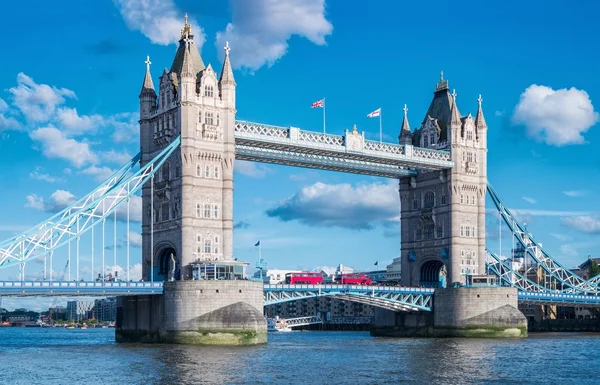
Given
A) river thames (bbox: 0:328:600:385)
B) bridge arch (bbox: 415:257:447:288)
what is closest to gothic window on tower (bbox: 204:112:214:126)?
river thames (bbox: 0:328:600:385)

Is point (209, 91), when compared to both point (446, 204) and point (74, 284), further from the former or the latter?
point (446, 204)

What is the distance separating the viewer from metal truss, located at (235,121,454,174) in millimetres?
96000

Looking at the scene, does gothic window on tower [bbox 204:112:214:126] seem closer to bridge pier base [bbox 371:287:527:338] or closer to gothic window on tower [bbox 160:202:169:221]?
gothic window on tower [bbox 160:202:169:221]

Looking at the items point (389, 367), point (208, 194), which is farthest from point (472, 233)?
point (389, 367)

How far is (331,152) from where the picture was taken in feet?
330

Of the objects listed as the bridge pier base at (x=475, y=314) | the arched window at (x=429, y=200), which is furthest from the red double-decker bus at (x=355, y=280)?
the arched window at (x=429, y=200)

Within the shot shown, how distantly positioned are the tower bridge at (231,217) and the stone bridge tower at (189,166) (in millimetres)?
106

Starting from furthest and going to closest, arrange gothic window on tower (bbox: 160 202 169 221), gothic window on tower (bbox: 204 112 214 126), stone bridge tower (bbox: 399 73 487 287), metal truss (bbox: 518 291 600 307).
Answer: metal truss (bbox: 518 291 600 307) < stone bridge tower (bbox: 399 73 487 287) < gothic window on tower (bbox: 160 202 169 221) < gothic window on tower (bbox: 204 112 214 126)

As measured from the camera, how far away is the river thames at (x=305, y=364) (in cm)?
5778

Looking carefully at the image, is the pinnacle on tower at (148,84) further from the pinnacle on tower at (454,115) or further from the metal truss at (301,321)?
the metal truss at (301,321)

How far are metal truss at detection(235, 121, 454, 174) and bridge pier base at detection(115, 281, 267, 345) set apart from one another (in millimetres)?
15873

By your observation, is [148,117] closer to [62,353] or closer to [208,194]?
[208,194]

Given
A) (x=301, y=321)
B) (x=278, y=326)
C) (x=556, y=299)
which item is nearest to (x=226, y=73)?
(x=556, y=299)

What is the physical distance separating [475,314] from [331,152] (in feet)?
74.7
